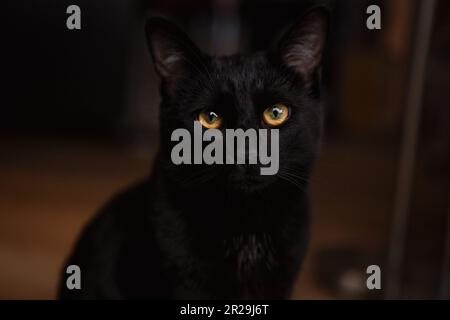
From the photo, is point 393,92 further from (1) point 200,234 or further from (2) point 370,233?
(1) point 200,234

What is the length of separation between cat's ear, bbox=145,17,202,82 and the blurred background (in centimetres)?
15

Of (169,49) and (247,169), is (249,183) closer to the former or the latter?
(247,169)

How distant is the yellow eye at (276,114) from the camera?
85 centimetres

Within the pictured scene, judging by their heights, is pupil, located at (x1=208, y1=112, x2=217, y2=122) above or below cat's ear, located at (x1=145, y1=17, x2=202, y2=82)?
below

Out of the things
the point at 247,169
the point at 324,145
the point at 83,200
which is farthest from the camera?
the point at 83,200

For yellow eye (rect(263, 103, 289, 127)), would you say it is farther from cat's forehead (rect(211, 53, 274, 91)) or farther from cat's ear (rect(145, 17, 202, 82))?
cat's ear (rect(145, 17, 202, 82))

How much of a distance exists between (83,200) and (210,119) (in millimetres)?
1365

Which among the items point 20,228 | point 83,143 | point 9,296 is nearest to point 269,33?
point 83,143

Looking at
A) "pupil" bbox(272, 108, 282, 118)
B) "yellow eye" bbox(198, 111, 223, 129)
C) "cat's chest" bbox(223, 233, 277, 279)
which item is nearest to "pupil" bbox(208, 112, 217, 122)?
"yellow eye" bbox(198, 111, 223, 129)

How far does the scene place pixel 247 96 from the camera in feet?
2.77

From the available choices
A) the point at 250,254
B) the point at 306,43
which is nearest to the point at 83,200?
the point at 250,254

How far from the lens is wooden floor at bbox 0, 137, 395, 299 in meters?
1.47

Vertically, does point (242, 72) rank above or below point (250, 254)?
above

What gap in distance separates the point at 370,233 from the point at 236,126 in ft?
4.13
